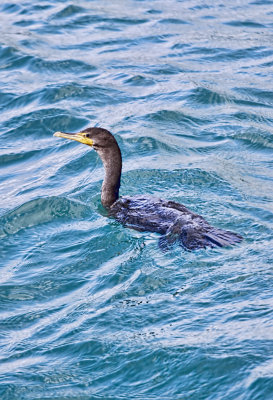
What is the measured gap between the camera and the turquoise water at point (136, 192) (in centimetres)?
562

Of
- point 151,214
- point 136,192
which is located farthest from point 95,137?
point 151,214

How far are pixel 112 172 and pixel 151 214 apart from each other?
979 millimetres

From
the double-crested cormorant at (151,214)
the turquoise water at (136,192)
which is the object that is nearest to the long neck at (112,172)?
the double-crested cormorant at (151,214)

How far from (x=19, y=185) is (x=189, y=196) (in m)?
2.32

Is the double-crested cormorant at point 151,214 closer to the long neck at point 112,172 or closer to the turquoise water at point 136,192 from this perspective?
the long neck at point 112,172

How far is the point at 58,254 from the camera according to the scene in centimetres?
755

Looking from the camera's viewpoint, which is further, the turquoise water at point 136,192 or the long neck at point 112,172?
the long neck at point 112,172

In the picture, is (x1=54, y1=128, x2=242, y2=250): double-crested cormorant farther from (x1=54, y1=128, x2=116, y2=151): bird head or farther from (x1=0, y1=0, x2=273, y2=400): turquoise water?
(x1=0, y1=0, x2=273, y2=400): turquoise water

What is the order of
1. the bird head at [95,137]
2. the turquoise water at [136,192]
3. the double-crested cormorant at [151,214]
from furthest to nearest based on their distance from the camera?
1. the bird head at [95,137]
2. the double-crested cormorant at [151,214]
3. the turquoise water at [136,192]

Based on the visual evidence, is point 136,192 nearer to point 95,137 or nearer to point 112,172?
point 112,172

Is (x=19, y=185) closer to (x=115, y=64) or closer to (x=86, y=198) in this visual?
(x=86, y=198)

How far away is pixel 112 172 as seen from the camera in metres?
8.51

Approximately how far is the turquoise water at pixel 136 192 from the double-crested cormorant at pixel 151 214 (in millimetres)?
128

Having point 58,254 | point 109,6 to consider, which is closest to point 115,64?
point 109,6
